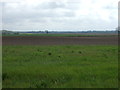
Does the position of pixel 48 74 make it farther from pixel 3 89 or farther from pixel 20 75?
pixel 3 89

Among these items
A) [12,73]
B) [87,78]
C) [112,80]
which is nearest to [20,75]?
[12,73]

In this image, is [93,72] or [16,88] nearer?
[16,88]

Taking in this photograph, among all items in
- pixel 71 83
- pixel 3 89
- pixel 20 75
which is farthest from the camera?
pixel 20 75

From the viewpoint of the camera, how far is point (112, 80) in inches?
484

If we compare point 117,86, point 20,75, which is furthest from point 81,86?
point 20,75

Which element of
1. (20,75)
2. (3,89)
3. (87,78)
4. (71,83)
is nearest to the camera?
(3,89)

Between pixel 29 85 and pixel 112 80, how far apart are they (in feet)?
11.3

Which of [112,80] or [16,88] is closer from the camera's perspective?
[16,88]

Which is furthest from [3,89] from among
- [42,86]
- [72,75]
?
[72,75]

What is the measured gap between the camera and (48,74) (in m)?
13.7

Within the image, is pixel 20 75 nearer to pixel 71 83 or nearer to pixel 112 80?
pixel 71 83

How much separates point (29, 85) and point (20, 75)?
2177 mm

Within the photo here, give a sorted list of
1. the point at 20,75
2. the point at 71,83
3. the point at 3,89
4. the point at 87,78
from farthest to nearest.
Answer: the point at 20,75 → the point at 87,78 → the point at 71,83 → the point at 3,89

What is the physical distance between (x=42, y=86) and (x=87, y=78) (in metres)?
2.40
